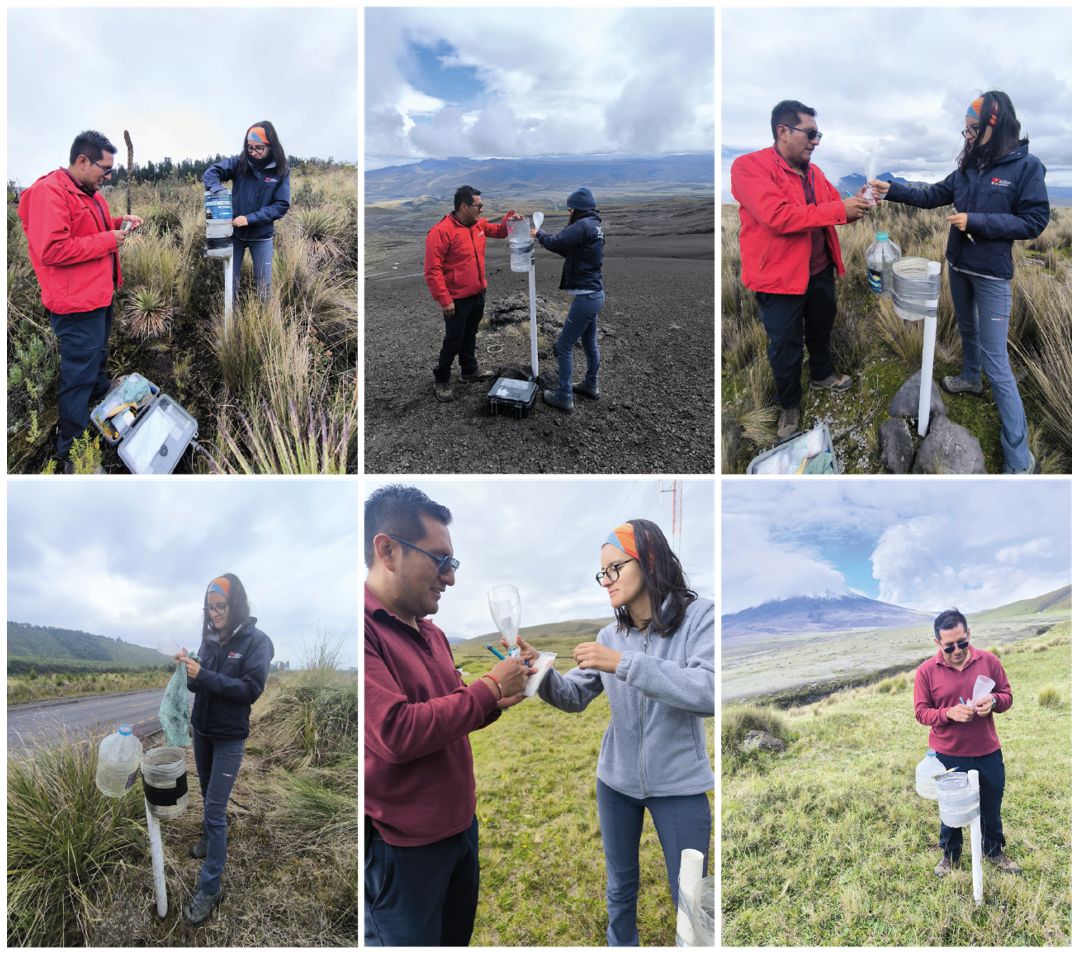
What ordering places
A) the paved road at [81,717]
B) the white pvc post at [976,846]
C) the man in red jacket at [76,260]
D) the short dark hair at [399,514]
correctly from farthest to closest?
1. the man in red jacket at [76,260]
2. the paved road at [81,717]
3. the white pvc post at [976,846]
4. the short dark hair at [399,514]

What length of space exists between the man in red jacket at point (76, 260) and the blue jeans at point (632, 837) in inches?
124

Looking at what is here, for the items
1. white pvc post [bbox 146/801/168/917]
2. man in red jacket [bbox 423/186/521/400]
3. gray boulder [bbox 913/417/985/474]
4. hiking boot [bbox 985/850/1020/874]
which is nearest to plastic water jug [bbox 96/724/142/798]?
white pvc post [bbox 146/801/168/917]

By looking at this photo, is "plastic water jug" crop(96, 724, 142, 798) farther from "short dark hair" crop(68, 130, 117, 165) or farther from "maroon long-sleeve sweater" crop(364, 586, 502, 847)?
"short dark hair" crop(68, 130, 117, 165)

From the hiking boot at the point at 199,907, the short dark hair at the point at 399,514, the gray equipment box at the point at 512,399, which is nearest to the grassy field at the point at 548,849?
the short dark hair at the point at 399,514

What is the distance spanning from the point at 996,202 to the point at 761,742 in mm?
2658

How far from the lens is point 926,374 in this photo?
3.39m

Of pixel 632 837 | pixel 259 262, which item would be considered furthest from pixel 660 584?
pixel 259 262

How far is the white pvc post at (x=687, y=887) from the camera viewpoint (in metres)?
2.60

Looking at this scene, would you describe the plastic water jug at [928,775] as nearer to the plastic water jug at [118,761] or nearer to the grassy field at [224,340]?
the grassy field at [224,340]

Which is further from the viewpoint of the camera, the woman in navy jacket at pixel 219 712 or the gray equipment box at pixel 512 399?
the gray equipment box at pixel 512 399

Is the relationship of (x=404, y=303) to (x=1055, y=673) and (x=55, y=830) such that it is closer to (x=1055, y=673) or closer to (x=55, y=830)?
(x=55, y=830)

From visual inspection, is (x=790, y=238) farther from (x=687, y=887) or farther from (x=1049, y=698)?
(x=687, y=887)

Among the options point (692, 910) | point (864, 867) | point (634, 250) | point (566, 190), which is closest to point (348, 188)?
point (566, 190)

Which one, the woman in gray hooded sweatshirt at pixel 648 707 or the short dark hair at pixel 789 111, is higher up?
the short dark hair at pixel 789 111
